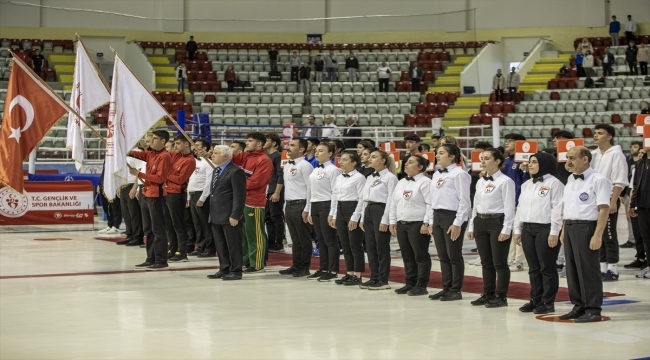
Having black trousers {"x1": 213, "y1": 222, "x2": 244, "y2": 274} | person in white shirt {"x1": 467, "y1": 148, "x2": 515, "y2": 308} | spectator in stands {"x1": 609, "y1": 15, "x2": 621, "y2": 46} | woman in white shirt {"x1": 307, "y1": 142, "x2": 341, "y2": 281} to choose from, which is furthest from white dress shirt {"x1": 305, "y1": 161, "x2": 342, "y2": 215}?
spectator in stands {"x1": 609, "y1": 15, "x2": 621, "y2": 46}

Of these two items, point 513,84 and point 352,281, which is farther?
point 513,84

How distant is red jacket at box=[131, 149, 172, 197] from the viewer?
463 inches

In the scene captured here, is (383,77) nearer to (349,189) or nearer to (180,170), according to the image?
(180,170)

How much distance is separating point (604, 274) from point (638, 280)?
1.32 ft

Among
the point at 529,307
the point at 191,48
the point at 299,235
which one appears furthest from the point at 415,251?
the point at 191,48

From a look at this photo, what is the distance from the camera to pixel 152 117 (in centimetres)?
1159

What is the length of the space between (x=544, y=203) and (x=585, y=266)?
2.49 feet

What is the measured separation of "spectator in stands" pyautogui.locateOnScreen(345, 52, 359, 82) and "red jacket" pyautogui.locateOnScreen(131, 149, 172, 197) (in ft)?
67.1

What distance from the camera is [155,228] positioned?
11.7 metres

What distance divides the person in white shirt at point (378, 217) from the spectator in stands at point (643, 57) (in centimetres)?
2186

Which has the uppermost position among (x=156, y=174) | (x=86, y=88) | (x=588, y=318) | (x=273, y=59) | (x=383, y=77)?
(x=273, y=59)

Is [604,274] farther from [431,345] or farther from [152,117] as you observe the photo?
[152,117]

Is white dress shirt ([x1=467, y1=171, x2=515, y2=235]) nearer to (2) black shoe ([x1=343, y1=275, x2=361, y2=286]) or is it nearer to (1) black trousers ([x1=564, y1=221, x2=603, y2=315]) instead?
(1) black trousers ([x1=564, y1=221, x2=603, y2=315])

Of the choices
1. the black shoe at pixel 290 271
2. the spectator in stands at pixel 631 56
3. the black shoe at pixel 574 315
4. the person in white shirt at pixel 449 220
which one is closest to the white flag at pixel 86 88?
the black shoe at pixel 290 271
